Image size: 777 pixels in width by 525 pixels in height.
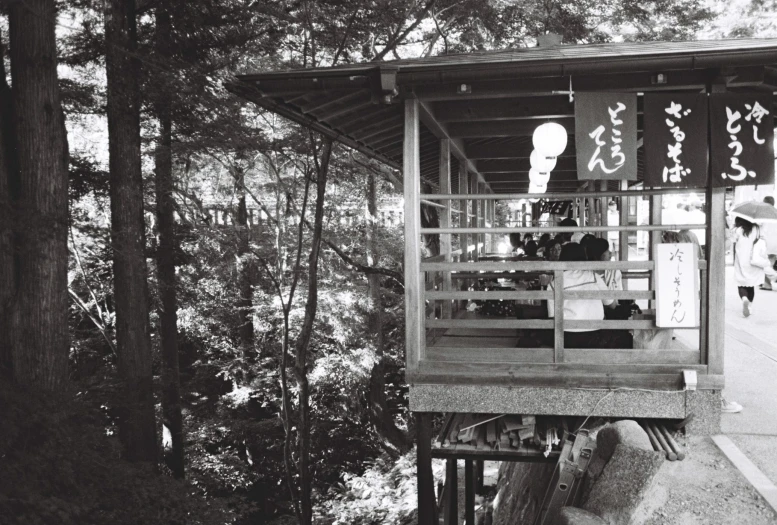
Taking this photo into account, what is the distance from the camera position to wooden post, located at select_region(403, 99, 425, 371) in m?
6.28

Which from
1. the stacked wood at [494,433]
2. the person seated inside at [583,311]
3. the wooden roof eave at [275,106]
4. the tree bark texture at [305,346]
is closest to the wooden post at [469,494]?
the stacked wood at [494,433]

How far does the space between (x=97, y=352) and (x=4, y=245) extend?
11.3 m

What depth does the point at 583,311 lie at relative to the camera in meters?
6.53

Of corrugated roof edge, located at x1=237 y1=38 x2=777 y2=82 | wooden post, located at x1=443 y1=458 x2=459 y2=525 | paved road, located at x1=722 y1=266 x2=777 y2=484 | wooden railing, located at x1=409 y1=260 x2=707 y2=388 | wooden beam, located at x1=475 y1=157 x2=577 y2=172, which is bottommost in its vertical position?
wooden post, located at x1=443 y1=458 x2=459 y2=525

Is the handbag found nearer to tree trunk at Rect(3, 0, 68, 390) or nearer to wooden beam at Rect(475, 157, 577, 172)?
wooden beam at Rect(475, 157, 577, 172)

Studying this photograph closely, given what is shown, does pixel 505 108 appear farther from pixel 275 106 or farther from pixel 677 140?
pixel 275 106

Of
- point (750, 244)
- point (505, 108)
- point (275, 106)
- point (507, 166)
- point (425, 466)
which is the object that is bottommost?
point (425, 466)

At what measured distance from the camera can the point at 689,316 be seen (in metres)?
6.03

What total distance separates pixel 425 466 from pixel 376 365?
12947 millimetres

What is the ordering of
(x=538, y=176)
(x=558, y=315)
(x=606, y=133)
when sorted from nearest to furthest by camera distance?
(x=606, y=133), (x=558, y=315), (x=538, y=176)

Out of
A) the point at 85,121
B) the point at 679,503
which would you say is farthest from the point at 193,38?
the point at 679,503

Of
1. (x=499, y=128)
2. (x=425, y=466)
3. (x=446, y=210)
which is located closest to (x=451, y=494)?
(x=425, y=466)

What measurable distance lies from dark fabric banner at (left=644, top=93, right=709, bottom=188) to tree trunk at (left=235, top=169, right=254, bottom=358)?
567 inches

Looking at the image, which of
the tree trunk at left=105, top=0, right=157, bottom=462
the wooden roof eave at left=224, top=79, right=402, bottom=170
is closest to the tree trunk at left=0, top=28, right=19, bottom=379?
the tree trunk at left=105, top=0, right=157, bottom=462
